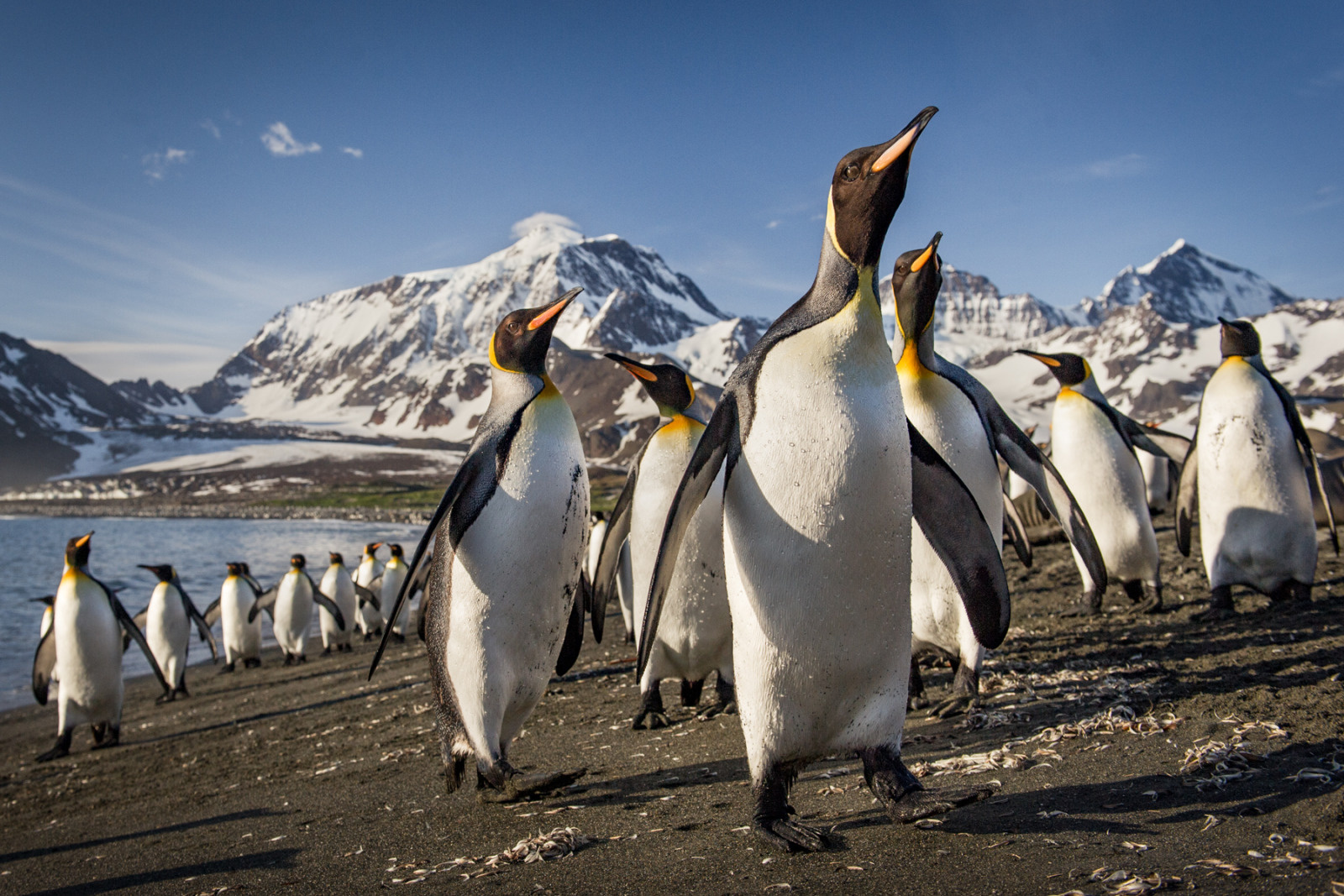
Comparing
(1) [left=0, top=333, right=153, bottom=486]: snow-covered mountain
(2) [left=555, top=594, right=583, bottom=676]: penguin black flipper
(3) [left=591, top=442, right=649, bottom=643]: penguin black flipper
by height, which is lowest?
(2) [left=555, top=594, right=583, bottom=676]: penguin black flipper

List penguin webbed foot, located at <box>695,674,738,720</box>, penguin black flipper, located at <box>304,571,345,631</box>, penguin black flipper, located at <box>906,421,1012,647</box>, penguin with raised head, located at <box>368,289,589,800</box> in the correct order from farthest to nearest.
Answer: penguin black flipper, located at <box>304,571,345,631</box>
penguin webbed foot, located at <box>695,674,738,720</box>
penguin with raised head, located at <box>368,289,589,800</box>
penguin black flipper, located at <box>906,421,1012,647</box>

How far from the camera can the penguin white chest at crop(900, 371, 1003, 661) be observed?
3.79 meters

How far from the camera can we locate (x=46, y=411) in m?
154

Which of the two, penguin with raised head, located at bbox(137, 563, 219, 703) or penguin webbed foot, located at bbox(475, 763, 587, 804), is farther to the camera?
penguin with raised head, located at bbox(137, 563, 219, 703)

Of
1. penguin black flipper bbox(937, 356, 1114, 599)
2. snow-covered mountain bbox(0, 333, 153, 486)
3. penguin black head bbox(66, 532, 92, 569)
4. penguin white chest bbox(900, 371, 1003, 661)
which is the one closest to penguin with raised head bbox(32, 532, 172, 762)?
penguin black head bbox(66, 532, 92, 569)

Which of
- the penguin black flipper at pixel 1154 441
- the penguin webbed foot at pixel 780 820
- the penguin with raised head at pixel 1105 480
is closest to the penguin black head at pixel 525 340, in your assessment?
the penguin webbed foot at pixel 780 820

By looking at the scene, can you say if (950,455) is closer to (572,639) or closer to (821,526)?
(821,526)

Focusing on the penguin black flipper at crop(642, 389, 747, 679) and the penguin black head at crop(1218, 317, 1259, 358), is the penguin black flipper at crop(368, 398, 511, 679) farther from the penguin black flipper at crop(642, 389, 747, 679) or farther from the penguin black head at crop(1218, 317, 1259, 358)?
the penguin black head at crop(1218, 317, 1259, 358)

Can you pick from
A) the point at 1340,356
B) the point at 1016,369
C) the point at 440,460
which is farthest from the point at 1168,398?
the point at 440,460

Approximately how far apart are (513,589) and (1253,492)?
465 centimetres

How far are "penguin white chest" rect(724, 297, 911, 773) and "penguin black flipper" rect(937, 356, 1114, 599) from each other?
1.61m

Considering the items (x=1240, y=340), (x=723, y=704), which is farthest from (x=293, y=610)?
(x=1240, y=340)

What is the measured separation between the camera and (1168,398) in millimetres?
101688

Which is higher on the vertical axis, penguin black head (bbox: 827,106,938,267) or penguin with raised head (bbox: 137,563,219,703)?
penguin black head (bbox: 827,106,938,267)
